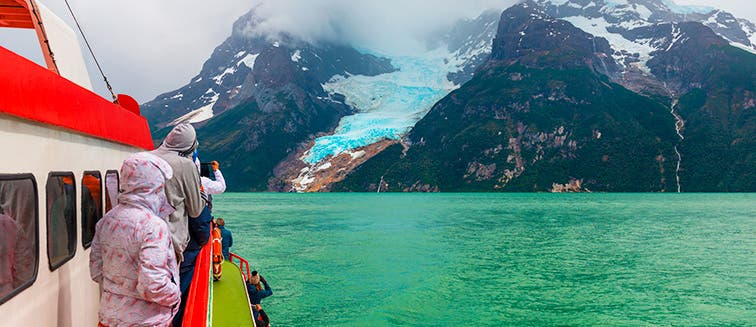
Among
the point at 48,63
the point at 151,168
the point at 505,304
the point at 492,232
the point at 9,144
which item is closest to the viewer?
the point at 9,144

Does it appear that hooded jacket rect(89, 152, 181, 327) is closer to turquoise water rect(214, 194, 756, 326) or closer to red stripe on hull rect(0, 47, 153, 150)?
red stripe on hull rect(0, 47, 153, 150)

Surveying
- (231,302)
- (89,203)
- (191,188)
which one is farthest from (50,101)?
(231,302)

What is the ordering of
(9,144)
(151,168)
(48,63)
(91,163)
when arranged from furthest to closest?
(48,63) → (91,163) → (151,168) → (9,144)

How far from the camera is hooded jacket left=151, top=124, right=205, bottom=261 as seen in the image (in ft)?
18.6

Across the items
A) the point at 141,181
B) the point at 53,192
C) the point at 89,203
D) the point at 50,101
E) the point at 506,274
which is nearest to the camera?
the point at 141,181

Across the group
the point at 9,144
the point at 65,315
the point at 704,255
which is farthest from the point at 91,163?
the point at 704,255

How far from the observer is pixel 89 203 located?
6.34 m

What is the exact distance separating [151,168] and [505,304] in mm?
22966

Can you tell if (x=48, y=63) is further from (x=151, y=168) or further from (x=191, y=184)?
(x=151, y=168)

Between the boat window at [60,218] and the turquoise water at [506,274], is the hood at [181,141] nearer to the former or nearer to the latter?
the boat window at [60,218]

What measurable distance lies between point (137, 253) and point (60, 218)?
4.88 feet

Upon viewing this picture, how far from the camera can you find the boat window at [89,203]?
6.06m

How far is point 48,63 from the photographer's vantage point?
8.02 meters

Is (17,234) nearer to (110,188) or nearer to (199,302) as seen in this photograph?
(199,302)
